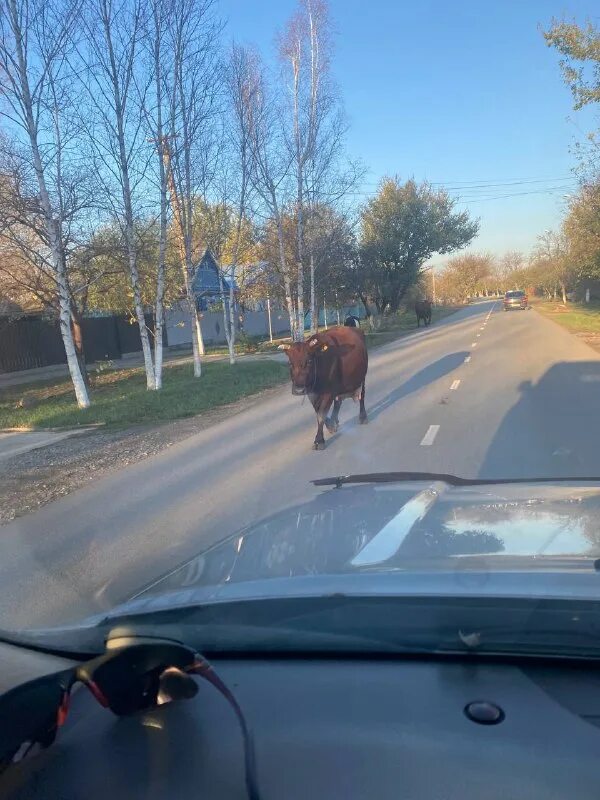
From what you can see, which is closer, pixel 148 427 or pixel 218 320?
pixel 148 427

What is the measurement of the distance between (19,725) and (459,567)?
1.46 metres

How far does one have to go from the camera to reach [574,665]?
220 cm

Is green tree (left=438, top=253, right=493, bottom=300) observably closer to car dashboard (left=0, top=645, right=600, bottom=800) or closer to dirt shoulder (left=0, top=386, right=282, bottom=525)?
dirt shoulder (left=0, top=386, right=282, bottom=525)

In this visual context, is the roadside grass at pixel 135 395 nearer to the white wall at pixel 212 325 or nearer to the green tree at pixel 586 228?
the white wall at pixel 212 325

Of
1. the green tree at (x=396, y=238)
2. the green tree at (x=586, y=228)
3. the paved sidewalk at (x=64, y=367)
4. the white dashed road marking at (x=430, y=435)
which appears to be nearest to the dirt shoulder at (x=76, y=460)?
the white dashed road marking at (x=430, y=435)

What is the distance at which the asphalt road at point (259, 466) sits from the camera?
587 centimetres

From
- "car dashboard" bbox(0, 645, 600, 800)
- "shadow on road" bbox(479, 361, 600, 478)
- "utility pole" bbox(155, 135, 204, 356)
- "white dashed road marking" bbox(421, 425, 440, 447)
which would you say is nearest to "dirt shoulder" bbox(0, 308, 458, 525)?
"white dashed road marking" bbox(421, 425, 440, 447)

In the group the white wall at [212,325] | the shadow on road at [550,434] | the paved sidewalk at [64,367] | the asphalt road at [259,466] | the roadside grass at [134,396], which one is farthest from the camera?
the white wall at [212,325]

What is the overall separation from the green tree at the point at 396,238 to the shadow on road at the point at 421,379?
19805 mm

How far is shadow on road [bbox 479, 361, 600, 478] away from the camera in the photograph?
326 inches

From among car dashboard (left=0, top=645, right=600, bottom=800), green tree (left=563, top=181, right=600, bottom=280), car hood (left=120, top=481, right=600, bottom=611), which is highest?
green tree (left=563, top=181, right=600, bottom=280)

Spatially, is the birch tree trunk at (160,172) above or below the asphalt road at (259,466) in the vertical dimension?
above

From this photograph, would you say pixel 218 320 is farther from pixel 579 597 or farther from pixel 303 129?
pixel 579 597

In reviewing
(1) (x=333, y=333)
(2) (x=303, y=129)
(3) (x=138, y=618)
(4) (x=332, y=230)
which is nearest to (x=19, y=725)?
(3) (x=138, y=618)
